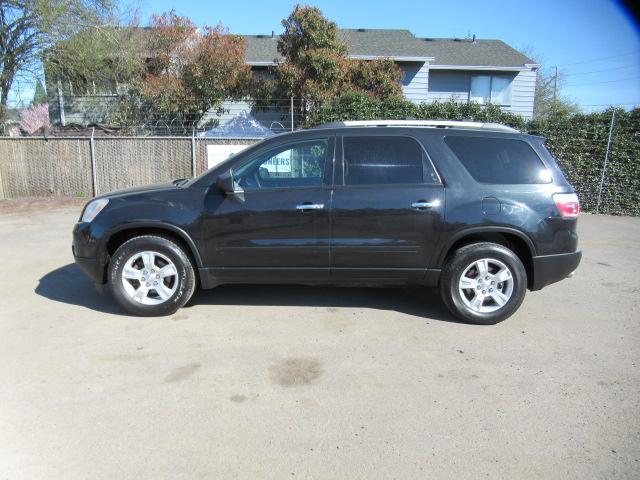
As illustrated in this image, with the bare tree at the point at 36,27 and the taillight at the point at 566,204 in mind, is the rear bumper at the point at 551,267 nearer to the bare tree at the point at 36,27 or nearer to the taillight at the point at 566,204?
the taillight at the point at 566,204

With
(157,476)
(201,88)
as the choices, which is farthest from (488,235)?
(201,88)

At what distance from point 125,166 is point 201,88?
3.61 metres

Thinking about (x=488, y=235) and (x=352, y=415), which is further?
(x=488, y=235)

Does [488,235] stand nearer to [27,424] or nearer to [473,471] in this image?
Result: [473,471]

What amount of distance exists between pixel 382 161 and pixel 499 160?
3.77 ft

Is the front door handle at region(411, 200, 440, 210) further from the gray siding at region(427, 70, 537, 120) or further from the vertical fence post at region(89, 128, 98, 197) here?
the gray siding at region(427, 70, 537, 120)

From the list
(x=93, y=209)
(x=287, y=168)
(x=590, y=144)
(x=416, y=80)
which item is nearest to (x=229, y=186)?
(x=287, y=168)

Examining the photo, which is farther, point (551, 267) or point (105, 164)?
point (105, 164)

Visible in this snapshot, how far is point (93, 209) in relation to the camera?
485 centimetres

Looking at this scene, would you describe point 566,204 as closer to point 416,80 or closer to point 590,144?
point 590,144

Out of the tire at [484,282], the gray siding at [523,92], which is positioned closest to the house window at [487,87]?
the gray siding at [523,92]

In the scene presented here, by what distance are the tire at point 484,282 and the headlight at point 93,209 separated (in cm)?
341

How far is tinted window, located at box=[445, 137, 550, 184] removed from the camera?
4.70 meters

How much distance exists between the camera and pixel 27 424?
117 inches
